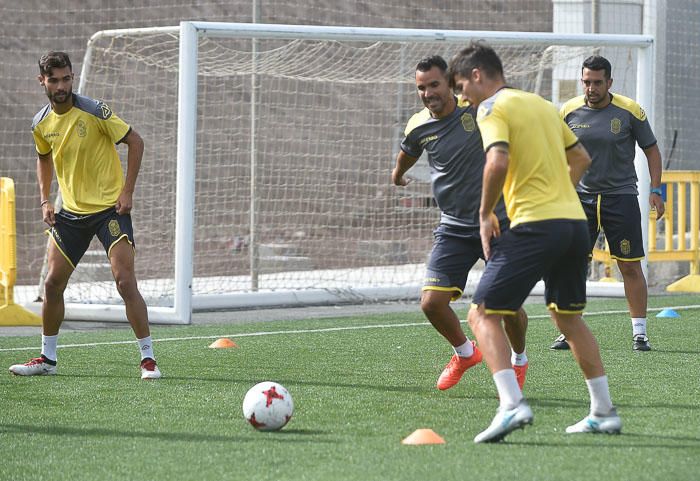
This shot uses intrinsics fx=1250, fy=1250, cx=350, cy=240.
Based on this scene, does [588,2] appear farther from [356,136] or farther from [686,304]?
[686,304]

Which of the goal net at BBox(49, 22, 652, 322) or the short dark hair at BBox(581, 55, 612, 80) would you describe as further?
the goal net at BBox(49, 22, 652, 322)

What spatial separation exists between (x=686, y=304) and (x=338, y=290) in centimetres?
362

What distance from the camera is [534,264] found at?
535 cm

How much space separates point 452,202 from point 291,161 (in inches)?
322

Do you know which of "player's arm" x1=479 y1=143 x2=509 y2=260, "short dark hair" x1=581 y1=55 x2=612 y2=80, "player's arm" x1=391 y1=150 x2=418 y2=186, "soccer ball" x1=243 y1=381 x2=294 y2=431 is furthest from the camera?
"short dark hair" x1=581 y1=55 x2=612 y2=80

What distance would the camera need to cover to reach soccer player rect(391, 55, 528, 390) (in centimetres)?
702

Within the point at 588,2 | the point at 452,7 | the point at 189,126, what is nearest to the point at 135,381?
the point at 189,126

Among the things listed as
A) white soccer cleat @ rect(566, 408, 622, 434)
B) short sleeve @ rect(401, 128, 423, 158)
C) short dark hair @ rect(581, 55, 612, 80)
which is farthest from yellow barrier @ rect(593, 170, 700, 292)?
white soccer cleat @ rect(566, 408, 622, 434)

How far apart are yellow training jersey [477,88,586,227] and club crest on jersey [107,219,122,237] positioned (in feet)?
10.5

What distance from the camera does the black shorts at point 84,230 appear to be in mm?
7828

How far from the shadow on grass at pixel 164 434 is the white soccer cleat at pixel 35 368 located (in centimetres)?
184

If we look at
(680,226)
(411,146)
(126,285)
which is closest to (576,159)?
(411,146)

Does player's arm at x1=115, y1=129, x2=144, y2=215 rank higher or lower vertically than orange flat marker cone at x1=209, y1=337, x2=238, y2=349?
higher

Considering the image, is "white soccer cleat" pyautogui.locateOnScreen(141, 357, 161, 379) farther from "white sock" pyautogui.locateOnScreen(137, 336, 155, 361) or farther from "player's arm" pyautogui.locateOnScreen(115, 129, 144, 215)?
"player's arm" pyautogui.locateOnScreen(115, 129, 144, 215)
